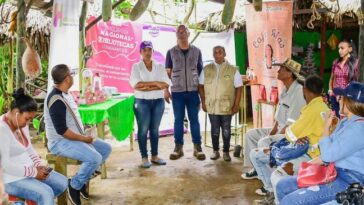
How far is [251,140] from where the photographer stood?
521cm

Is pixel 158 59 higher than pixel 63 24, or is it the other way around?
pixel 63 24

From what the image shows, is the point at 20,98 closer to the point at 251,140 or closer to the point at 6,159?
the point at 6,159

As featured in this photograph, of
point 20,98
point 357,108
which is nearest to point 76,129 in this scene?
point 20,98

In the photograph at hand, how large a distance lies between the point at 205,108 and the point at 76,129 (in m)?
2.38

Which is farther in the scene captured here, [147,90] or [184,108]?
[184,108]

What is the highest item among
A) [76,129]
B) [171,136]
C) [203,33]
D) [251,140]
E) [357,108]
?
[203,33]

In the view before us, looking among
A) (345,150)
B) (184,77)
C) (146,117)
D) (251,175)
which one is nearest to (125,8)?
(184,77)

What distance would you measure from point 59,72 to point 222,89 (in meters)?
2.58

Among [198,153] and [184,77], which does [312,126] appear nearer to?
[184,77]

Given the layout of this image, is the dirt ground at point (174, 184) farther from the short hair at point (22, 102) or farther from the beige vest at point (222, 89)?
the short hair at point (22, 102)

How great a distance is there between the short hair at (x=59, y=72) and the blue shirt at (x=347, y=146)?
7.65ft

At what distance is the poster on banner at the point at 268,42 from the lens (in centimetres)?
591

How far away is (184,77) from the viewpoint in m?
6.11

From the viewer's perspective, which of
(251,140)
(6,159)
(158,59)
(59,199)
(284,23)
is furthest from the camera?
(158,59)
